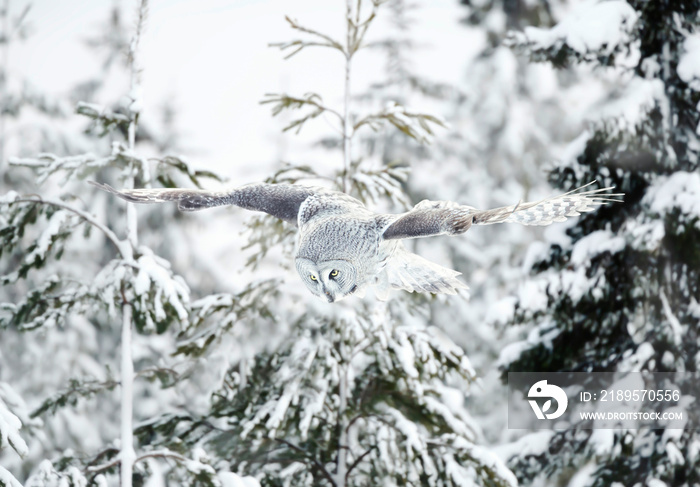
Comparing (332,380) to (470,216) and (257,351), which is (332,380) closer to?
(257,351)

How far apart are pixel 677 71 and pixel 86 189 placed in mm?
7383

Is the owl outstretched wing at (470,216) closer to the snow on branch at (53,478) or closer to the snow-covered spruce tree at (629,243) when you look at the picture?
the snow on branch at (53,478)

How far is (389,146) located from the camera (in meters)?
11.8

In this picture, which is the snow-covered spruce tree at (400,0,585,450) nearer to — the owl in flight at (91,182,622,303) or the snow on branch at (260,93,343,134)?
the snow on branch at (260,93,343,134)

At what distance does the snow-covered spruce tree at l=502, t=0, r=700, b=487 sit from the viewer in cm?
554

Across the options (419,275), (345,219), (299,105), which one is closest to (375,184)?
(299,105)

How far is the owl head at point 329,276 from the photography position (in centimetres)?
277

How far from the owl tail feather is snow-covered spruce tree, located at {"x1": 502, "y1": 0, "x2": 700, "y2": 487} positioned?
252 centimetres

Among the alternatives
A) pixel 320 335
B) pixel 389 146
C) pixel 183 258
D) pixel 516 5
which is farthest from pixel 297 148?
pixel 320 335

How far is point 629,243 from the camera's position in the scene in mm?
5770

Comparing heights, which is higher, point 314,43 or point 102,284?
point 314,43

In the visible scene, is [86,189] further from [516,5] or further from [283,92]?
[516,5]

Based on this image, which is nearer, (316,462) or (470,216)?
(470,216)

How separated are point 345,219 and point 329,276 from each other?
0.79 ft
